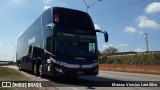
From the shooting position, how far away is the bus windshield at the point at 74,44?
19.6 meters

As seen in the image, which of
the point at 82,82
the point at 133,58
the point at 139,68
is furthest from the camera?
the point at 133,58

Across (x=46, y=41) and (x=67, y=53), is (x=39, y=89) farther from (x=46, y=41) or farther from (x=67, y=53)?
(x=46, y=41)

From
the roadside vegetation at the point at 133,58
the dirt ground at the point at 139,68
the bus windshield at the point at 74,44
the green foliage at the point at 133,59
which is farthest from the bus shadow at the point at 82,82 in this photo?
the green foliage at the point at 133,59

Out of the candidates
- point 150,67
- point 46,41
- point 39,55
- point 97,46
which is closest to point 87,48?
point 97,46

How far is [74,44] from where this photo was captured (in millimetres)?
19812

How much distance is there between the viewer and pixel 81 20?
2073 cm

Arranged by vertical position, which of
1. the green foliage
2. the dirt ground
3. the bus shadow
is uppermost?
the green foliage

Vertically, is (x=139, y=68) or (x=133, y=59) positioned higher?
(x=133, y=59)

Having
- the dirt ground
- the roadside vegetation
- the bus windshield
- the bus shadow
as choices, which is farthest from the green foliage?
the bus windshield

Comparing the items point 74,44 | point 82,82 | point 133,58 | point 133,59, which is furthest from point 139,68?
point 74,44

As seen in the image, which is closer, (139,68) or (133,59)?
(139,68)

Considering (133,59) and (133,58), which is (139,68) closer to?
(133,59)

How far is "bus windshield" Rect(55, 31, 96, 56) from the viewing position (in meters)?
19.6

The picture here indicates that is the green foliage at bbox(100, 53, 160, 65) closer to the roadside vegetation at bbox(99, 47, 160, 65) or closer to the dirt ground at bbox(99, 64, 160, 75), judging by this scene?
the roadside vegetation at bbox(99, 47, 160, 65)
